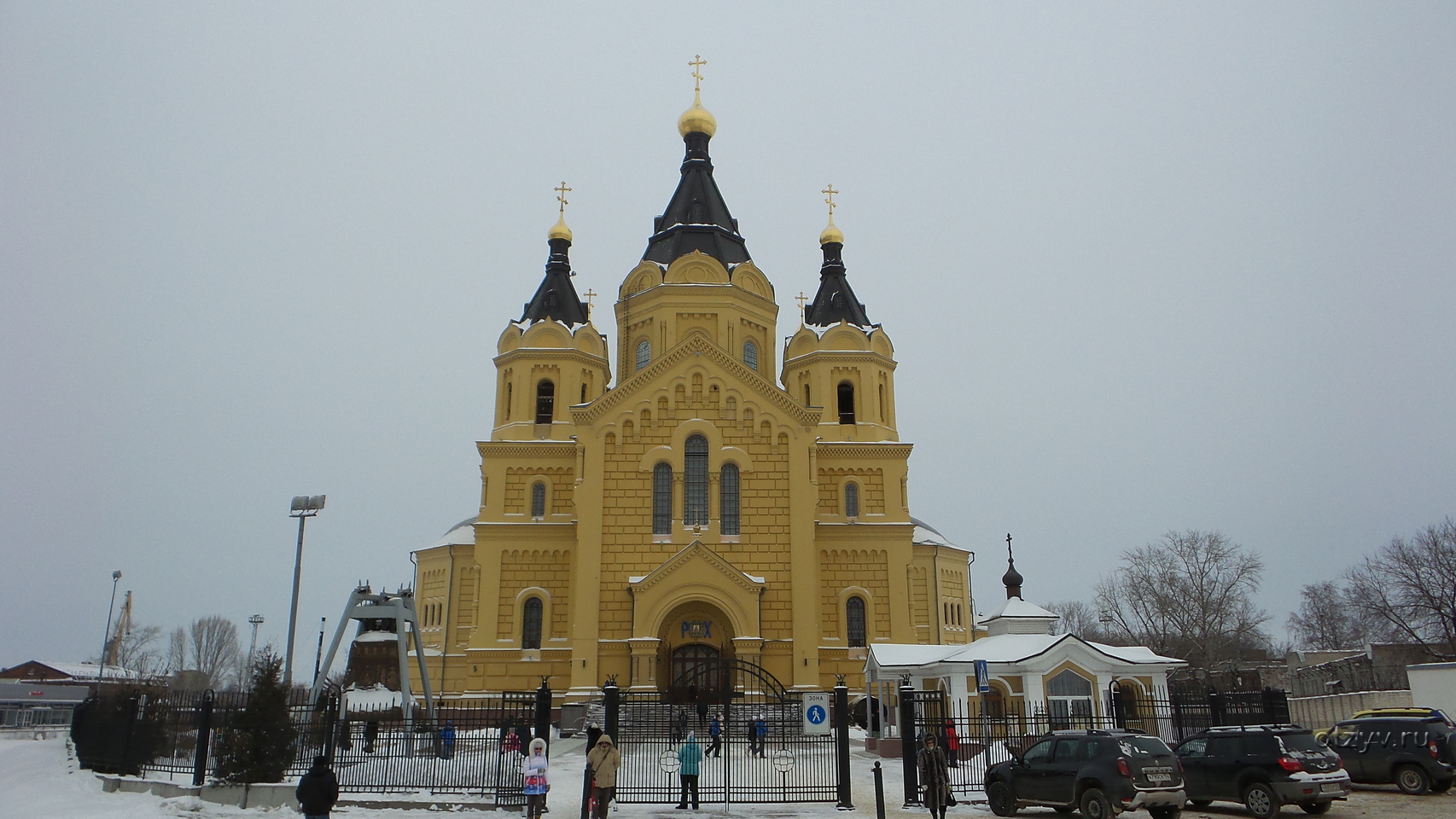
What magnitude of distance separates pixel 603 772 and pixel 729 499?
A: 66.1 feet

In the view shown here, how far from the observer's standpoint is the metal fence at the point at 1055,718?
701 inches

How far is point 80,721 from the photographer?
2188 centimetres

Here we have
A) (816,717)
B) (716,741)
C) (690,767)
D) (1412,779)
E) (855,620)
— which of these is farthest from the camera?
(855,620)

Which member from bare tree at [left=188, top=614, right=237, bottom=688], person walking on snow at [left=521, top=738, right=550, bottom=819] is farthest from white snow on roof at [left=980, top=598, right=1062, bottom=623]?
bare tree at [left=188, top=614, right=237, bottom=688]

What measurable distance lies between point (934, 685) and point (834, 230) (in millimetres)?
23019

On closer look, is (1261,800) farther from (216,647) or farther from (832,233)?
(216,647)

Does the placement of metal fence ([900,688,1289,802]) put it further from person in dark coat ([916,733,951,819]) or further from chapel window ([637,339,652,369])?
chapel window ([637,339,652,369])

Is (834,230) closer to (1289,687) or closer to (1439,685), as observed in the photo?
(1439,685)

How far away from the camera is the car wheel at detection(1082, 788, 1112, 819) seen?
14430mm

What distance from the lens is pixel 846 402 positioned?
135ft

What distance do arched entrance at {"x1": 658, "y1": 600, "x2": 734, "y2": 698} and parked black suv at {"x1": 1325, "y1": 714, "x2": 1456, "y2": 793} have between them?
18.7 m

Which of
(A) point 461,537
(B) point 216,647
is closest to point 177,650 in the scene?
(B) point 216,647

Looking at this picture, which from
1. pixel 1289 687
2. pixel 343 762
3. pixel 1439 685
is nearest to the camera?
pixel 343 762

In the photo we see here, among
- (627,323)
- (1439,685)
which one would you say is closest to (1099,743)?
(1439,685)
